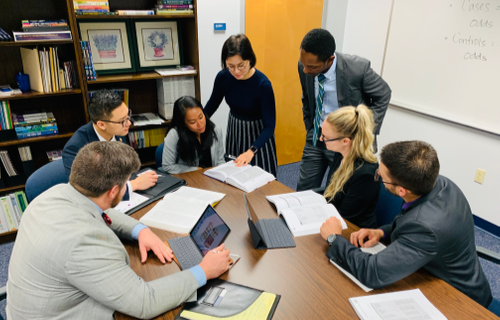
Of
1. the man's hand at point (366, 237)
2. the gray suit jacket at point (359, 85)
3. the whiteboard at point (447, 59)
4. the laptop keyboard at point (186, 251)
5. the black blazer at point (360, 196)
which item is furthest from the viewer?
the whiteboard at point (447, 59)

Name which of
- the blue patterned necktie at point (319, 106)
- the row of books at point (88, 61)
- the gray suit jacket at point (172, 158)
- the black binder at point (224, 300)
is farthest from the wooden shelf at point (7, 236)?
the blue patterned necktie at point (319, 106)

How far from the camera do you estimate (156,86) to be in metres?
3.14

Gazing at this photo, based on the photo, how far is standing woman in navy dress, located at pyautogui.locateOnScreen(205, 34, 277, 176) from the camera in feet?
7.23

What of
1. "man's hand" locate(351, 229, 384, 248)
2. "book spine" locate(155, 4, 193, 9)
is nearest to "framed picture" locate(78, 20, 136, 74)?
"book spine" locate(155, 4, 193, 9)

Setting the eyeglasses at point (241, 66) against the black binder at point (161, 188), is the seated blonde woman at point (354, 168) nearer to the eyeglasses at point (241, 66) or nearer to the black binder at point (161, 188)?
the eyeglasses at point (241, 66)

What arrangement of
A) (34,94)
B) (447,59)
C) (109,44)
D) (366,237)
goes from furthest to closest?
(447,59) → (109,44) → (34,94) → (366,237)

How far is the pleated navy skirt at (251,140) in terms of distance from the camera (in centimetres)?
252

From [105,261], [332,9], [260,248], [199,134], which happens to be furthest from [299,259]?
[332,9]

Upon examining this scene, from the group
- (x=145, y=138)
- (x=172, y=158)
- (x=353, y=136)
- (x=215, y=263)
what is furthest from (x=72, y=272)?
(x=145, y=138)

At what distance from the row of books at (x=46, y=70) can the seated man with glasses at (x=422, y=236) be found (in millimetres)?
2353

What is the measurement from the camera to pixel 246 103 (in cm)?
243

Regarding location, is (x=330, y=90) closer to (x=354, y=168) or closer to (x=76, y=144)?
(x=354, y=168)

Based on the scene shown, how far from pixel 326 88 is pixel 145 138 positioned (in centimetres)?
173

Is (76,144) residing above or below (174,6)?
→ below
